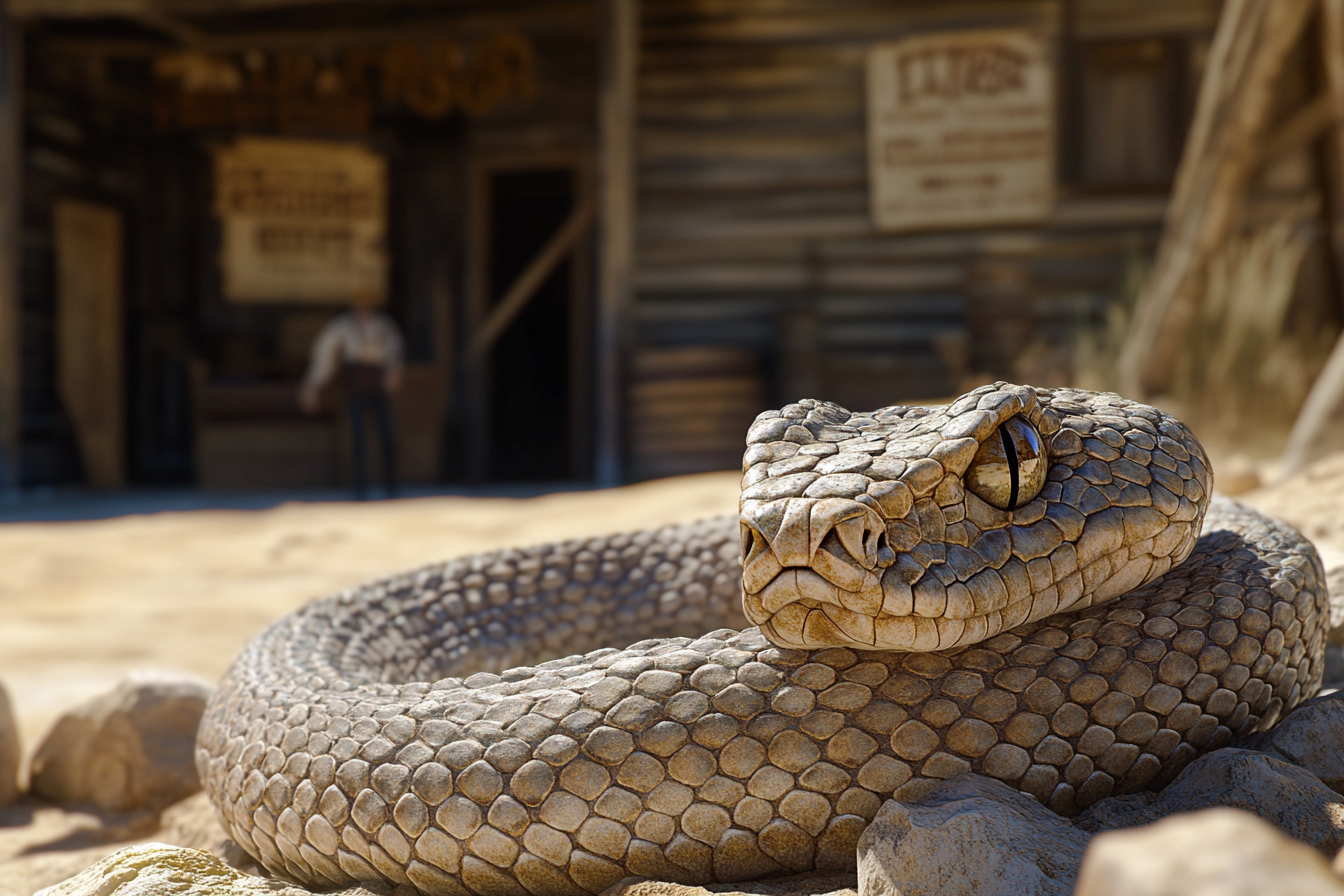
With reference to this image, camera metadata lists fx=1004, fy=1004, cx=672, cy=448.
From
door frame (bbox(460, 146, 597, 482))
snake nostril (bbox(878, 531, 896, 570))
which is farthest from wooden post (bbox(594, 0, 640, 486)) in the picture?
snake nostril (bbox(878, 531, 896, 570))

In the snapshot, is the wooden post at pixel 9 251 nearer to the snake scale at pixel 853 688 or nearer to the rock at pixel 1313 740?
the snake scale at pixel 853 688

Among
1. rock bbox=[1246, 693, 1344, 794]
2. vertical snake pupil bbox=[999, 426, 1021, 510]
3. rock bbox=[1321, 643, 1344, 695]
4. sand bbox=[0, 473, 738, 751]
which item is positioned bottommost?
sand bbox=[0, 473, 738, 751]

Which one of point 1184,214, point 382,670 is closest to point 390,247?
point 1184,214

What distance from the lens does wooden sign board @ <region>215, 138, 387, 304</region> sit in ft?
33.8

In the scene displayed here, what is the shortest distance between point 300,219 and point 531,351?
5.09m

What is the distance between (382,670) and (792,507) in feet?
4.18

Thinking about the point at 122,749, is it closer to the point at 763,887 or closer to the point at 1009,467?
the point at 763,887

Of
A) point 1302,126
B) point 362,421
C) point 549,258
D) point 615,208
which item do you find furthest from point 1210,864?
point 549,258

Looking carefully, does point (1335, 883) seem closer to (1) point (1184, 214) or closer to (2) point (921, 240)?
(1) point (1184, 214)

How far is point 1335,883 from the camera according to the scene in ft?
2.02

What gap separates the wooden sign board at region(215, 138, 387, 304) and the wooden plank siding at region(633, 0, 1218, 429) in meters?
3.54

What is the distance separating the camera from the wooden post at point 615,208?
26.4ft

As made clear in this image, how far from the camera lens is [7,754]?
238cm

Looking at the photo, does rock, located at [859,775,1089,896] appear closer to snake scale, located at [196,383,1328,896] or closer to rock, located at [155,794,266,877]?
snake scale, located at [196,383,1328,896]
